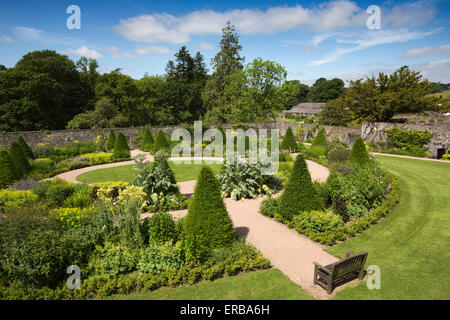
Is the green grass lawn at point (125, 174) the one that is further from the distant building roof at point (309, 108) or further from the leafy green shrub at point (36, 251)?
the distant building roof at point (309, 108)

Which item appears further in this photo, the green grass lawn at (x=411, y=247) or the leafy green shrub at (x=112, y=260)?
the leafy green shrub at (x=112, y=260)

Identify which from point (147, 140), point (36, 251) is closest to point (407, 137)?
point (147, 140)

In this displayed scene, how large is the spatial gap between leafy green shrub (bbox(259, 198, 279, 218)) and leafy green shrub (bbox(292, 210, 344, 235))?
1163 mm

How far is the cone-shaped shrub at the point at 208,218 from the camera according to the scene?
7367mm

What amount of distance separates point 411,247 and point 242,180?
23.5ft

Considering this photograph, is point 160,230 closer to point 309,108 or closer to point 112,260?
point 112,260

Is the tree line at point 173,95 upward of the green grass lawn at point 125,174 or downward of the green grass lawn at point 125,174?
upward

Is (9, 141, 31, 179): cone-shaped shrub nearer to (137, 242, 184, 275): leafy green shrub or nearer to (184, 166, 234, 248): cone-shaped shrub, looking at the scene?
(137, 242, 184, 275): leafy green shrub

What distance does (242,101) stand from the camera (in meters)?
38.1

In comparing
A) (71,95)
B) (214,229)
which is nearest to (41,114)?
(71,95)

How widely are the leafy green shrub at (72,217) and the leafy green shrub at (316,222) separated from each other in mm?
6896

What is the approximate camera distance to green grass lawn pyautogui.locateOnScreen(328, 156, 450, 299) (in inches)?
239

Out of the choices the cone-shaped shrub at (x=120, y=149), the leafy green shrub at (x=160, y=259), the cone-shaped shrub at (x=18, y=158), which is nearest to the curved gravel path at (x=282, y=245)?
the leafy green shrub at (x=160, y=259)

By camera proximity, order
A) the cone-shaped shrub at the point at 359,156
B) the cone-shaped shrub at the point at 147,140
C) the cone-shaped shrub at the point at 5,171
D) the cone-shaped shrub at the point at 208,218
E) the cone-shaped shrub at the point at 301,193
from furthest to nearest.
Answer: the cone-shaped shrub at the point at 147,140 → the cone-shaped shrub at the point at 359,156 → the cone-shaped shrub at the point at 5,171 → the cone-shaped shrub at the point at 301,193 → the cone-shaped shrub at the point at 208,218
